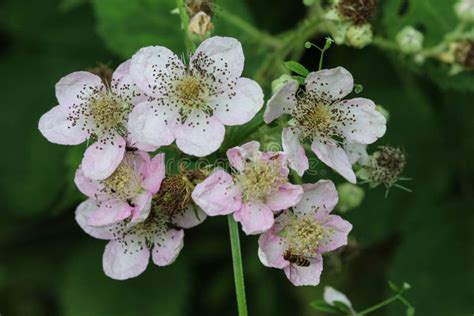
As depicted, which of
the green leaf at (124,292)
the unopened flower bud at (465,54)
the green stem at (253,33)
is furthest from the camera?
the green leaf at (124,292)

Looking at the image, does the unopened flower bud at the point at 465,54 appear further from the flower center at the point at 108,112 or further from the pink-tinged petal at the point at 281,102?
the flower center at the point at 108,112

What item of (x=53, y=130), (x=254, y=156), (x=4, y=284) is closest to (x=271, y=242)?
(x=254, y=156)

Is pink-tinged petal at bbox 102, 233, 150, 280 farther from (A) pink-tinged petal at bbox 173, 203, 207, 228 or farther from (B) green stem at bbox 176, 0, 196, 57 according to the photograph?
(B) green stem at bbox 176, 0, 196, 57

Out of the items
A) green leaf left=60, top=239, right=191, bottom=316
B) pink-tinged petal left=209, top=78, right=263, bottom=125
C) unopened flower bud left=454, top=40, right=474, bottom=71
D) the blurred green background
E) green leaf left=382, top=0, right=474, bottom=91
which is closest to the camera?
pink-tinged petal left=209, top=78, right=263, bottom=125

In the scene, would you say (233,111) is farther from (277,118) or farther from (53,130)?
(53,130)

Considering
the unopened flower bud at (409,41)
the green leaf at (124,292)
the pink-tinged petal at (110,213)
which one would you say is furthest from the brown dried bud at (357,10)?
the green leaf at (124,292)

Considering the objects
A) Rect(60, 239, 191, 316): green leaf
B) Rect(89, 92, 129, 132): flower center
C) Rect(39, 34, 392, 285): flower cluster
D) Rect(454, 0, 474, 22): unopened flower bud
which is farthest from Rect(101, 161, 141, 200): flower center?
Rect(60, 239, 191, 316): green leaf

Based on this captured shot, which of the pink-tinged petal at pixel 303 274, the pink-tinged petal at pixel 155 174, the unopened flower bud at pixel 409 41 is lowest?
the pink-tinged petal at pixel 303 274
